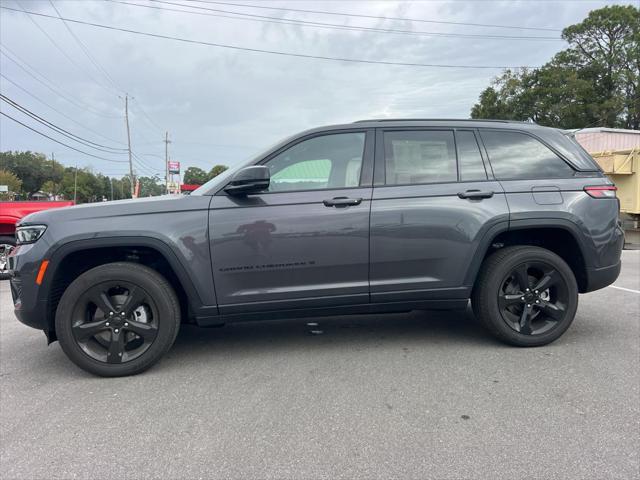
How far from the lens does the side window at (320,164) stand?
3574 mm

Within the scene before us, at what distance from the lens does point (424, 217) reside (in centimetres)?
356

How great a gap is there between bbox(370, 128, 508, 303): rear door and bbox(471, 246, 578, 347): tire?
0.74 feet

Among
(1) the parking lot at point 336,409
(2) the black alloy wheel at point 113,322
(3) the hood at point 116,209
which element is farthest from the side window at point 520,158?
(2) the black alloy wheel at point 113,322

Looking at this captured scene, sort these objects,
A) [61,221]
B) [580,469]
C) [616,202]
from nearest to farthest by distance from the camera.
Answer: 1. [580,469]
2. [61,221]
3. [616,202]

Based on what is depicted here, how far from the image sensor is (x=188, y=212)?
11.1 feet

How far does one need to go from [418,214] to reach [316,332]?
1569mm

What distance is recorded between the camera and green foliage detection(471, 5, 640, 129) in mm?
33000

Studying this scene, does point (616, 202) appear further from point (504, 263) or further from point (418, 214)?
point (418, 214)

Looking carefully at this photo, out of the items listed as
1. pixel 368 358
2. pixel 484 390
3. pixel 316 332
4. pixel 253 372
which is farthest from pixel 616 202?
pixel 253 372

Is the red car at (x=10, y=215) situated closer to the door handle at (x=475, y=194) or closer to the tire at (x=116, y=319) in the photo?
the tire at (x=116, y=319)

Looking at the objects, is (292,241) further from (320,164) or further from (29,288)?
(29,288)

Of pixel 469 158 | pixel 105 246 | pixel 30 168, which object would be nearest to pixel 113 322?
pixel 105 246

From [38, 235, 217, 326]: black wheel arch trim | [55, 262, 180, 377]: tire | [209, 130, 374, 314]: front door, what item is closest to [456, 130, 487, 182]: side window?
[209, 130, 374, 314]: front door

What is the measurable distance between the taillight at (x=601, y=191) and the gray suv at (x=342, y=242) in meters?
0.01
